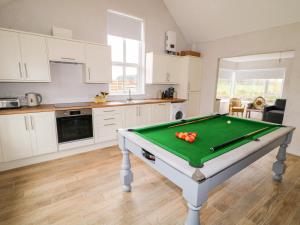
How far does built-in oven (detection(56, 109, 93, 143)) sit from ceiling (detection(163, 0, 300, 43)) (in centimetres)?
347

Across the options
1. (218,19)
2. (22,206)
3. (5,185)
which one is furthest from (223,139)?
(218,19)

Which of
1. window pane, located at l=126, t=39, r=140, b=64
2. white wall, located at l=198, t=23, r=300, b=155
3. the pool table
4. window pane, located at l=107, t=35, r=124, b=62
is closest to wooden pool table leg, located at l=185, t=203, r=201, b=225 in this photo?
the pool table

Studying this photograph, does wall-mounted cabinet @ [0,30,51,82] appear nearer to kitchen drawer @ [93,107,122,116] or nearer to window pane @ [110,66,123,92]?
kitchen drawer @ [93,107,122,116]

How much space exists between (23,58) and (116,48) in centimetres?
188

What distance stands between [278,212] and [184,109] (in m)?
3.02

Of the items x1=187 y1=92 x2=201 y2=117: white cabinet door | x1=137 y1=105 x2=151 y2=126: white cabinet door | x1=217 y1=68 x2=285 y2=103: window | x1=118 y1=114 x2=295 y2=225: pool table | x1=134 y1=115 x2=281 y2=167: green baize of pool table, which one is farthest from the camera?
x1=217 y1=68 x2=285 y2=103: window

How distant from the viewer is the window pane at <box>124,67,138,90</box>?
4.12 meters

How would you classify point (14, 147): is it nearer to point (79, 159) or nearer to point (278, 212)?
point (79, 159)

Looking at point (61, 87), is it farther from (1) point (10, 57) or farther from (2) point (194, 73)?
(2) point (194, 73)

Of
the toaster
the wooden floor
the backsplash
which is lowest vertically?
the wooden floor

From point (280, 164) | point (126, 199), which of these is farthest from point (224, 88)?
point (126, 199)

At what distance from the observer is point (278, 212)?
5.70ft

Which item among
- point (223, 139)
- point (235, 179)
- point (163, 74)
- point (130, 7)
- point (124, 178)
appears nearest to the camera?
point (223, 139)

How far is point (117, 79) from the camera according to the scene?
3.95m
